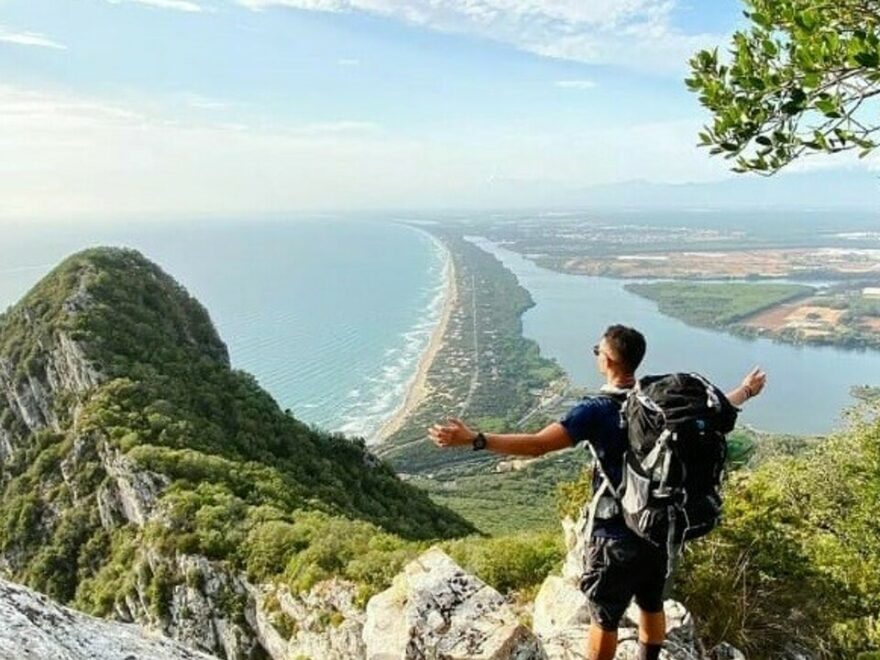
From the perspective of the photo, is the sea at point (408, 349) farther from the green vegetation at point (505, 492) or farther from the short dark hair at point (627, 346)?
the short dark hair at point (627, 346)

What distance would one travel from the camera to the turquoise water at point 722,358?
3703 inches

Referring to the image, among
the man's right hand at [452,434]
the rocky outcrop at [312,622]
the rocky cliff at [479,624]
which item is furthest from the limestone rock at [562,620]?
the rocky outcrop at [312,622]

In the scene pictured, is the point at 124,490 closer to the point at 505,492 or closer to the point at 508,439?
Answer: the point at 508,439

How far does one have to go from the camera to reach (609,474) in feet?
14.0

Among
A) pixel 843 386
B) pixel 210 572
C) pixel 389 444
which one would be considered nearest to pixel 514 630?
pixel 210 572

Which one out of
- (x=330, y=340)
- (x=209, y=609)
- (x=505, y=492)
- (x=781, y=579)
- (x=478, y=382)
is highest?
(x=781, y=579)

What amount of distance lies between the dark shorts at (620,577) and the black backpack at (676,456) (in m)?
0.42

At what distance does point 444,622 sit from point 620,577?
2325 mm

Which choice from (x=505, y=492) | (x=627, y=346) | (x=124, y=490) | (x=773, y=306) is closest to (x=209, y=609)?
(x=124, y=490)

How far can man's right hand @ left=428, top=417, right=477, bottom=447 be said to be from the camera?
3.80 meters

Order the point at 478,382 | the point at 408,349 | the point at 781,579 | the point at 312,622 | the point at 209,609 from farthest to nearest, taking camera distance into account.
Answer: the point at 408,349 → the point at 478,382 → the point at 209,609 → the point at 312,622 → the point at 781,579

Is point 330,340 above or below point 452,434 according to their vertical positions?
below

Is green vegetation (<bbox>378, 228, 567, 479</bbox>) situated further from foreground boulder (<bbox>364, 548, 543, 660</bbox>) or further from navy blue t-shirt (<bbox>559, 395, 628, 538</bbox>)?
navy blue t-shirt (<bbox>559, 395, 628, 538</bbox>)

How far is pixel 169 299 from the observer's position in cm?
4850
